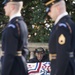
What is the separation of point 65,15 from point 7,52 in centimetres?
78

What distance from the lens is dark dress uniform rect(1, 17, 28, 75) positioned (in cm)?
464

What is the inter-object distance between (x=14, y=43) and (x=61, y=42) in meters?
0.57

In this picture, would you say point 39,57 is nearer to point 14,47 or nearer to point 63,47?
point 14,47

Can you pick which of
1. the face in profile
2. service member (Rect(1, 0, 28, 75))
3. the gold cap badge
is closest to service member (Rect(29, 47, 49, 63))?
the face in profile

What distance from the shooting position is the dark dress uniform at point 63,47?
173 inches

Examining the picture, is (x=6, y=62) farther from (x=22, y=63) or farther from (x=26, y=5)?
(x=26, y=5)

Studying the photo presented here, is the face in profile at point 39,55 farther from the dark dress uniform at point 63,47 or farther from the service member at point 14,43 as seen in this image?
the dark dress uniform at point 63,47

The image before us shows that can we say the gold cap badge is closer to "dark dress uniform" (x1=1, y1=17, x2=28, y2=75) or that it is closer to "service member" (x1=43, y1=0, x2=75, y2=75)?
"service member" (x1=43, y1=0, x2=75, y2=75)

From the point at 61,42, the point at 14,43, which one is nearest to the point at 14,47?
the point at 14,43

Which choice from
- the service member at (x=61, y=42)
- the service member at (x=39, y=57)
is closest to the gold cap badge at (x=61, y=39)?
the service member at (x=61, y=42)

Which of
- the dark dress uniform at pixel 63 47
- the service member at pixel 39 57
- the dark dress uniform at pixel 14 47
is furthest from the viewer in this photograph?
the service member at pixel 39 57

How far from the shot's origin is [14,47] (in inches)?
183

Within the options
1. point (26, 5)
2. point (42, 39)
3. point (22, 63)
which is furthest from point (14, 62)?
point (26, 5)

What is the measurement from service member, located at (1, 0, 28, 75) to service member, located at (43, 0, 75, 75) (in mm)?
388
